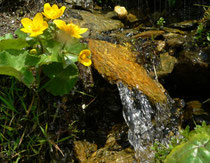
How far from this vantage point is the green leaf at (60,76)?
2.39m

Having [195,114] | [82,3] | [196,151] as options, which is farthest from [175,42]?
[196,151]

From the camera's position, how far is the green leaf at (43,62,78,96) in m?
2.39

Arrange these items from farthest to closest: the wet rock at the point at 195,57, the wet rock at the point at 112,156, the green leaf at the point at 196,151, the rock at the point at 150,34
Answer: the rock at the point at 150,34 → the wet rock at the point at 195,57 → the wet rock at the point at 112,156 → the green leaf at the point at 196,151

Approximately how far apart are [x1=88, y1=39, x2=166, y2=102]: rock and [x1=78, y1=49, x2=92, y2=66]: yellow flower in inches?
21.8

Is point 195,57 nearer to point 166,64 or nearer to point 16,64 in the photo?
point 166,64

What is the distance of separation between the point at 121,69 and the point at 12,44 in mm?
1167

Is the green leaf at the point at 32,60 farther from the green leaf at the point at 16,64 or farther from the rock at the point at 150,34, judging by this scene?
the rock at the point at 150,34

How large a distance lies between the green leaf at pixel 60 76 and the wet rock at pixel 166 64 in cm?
151

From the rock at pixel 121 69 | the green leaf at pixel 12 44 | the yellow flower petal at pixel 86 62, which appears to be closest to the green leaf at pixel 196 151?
the yellow flower petal at pixel 86 62

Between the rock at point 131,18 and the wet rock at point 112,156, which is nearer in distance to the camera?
the wet rock at point 112,156

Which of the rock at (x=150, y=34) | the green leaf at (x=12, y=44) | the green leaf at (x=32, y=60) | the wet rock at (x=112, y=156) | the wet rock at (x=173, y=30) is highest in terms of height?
the green leaf at (x=12, y=44)

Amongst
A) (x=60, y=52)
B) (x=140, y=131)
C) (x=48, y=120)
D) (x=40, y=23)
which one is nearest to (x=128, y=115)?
(x=140, y=131)

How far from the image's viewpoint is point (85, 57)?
2.31m

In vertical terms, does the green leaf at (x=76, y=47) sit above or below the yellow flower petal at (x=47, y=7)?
below
